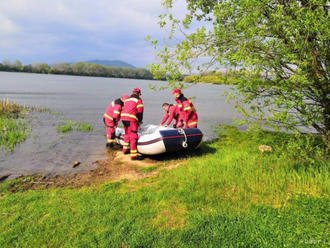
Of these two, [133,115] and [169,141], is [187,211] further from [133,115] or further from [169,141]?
[133,115]

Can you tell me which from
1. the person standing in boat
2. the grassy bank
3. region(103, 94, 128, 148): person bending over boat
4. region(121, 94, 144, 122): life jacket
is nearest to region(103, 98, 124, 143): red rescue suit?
region(103, 94, 128, 148): person bending over boat

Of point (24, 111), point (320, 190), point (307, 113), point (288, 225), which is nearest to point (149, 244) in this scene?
point (288, 225)

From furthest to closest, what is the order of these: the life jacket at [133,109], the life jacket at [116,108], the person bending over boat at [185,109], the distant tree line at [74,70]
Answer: the distant tree line at [74,70] < the life jacket at [116,108] < the person bending over boat at [185,109] < the life jacket at [133,109]

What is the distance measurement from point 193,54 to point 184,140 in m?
2.70

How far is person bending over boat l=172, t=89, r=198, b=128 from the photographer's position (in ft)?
28.6

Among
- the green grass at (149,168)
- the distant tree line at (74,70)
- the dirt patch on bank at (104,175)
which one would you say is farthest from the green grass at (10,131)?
the distant tree line at (74,70)

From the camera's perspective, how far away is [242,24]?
468cm

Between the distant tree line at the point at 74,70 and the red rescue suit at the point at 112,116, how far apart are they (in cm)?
9823

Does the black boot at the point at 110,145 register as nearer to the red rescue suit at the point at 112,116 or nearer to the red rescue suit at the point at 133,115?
the red rescue suit at the point at 112,116

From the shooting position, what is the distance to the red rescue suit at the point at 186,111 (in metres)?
8.73

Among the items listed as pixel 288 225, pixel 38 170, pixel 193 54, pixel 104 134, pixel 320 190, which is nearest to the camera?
pixel 288 225

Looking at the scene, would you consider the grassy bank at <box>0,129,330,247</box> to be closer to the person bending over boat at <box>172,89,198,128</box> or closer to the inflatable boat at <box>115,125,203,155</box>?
the inflatable boat at <box>115,125,203,155</box>

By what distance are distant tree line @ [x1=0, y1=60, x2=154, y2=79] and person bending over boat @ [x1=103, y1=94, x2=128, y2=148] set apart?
98205mm

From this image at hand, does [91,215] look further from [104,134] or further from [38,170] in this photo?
[104,134]
